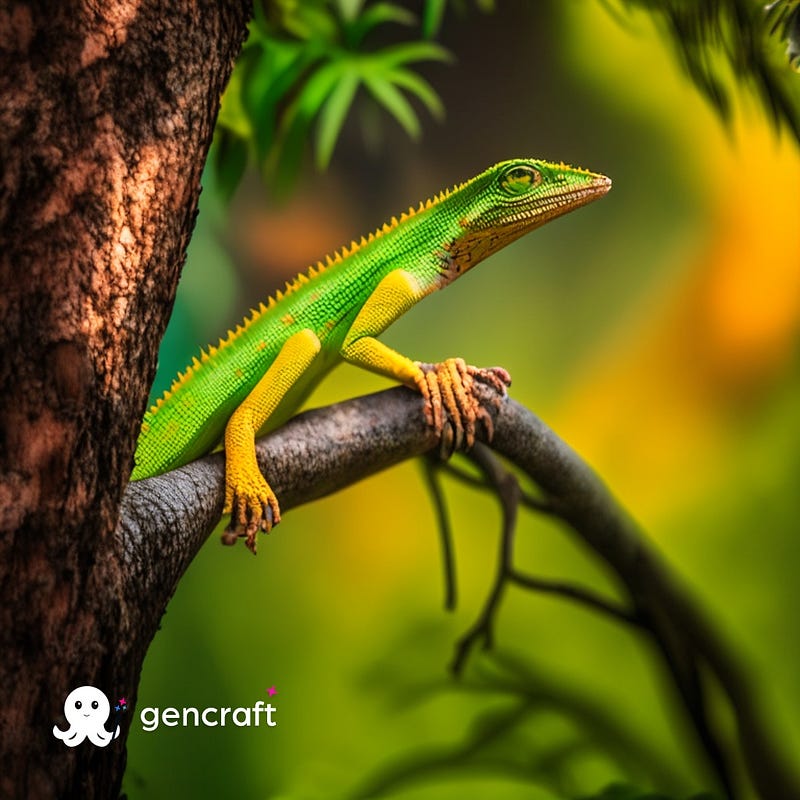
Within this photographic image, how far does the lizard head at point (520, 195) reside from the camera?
163 centimetres

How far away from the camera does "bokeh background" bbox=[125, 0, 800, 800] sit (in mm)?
2461

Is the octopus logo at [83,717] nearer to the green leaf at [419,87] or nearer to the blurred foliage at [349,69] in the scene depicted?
the blurred foliage at [349,69]

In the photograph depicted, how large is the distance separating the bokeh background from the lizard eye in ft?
2.93

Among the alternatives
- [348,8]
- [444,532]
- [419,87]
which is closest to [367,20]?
[348,8]

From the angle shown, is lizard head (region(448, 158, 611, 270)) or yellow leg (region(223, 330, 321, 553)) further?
lizard head (region(448, 158, 611, 270))

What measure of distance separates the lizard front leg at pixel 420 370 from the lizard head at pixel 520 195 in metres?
0.17

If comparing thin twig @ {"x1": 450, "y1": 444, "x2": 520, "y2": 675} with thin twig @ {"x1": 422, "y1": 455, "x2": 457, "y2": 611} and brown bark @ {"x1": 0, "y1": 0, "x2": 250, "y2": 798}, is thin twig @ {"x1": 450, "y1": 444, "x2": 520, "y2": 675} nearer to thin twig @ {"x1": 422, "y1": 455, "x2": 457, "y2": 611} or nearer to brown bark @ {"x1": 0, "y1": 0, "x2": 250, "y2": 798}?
thin twig @ {"x1": 422, "y1": 455, "x2": 457, "y2": 611}

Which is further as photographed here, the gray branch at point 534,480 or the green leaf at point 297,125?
the green leaf at point 297,125

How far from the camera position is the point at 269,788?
2400 millimetres

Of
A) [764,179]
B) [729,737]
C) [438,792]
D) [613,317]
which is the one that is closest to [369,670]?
[438,792]

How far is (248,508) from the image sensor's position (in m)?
1.35

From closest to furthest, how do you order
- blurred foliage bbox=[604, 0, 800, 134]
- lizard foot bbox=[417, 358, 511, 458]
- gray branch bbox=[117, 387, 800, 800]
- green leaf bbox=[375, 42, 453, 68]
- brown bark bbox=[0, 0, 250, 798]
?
1. brown bark bbox=[0, 0, 250, 798]
2. gray branch bbox=[117, 387, 800, 800]
3. lizard foot bbox=[417, 358, 511, 458]
4. blurred foliage bbox=[604, 0, 800, 134]
5. green leaf bbox=[375, 42, 453, 68]
